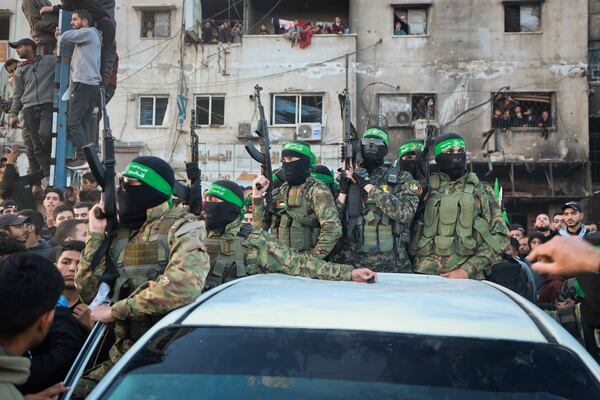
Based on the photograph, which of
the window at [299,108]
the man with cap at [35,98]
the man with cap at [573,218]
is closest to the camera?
the man with cap at [573,218]

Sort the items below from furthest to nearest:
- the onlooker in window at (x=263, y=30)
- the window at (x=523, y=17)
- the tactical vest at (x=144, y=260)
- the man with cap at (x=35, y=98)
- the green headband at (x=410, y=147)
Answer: the onlooker in window at (x=263, y=30)
the window at (x=523, y=17)
the man with cap at (x=35, y=98)
the green headband at (x=410, y=147)
the tactical vest at (x=144, y=260)

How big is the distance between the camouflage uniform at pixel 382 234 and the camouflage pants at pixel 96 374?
2.51 meters

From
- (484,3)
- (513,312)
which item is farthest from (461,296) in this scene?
(484,3)

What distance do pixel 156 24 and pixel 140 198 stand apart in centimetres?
2017

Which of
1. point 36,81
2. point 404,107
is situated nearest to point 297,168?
point 36,81

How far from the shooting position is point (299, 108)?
2098 centimetres

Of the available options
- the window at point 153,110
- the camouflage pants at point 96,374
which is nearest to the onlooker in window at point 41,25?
the camouflage pants at point 96,374

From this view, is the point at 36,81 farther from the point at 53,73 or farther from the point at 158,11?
the point at 158,11

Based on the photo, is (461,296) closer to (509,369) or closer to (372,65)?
(509,369)

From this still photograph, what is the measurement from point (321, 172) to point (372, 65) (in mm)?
15646

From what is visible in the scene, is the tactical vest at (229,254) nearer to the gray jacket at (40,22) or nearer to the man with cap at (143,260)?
the man with cap at (143,260)

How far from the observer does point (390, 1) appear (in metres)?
21.1

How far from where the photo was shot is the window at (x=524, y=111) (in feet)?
67.1

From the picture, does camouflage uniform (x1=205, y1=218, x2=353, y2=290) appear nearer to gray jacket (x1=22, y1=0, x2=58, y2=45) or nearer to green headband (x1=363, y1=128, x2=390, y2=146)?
green headband (x1=363, y1=128, x2=390, y2=146)
